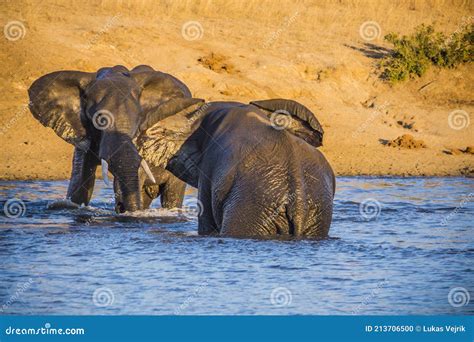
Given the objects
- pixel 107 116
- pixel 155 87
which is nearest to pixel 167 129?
pixel 107 116

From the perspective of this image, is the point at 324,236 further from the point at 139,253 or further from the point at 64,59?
the point at 64,59

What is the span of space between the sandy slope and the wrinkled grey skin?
378cm

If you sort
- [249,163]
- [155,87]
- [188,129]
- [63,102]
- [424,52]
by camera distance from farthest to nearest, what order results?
[424,52] < [63,102] < [155,87] < [188,129] < [249,163]

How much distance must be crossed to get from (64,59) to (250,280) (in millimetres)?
12330

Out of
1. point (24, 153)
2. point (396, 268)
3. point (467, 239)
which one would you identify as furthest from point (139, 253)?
point (24, 153)

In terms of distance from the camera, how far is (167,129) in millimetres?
10094

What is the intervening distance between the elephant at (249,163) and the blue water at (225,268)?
20cm

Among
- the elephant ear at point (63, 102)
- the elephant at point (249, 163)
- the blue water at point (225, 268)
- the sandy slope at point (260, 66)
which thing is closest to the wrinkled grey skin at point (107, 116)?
the elephant ear at point (63, 102)

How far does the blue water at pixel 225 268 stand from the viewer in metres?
7.95

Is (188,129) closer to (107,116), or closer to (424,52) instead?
(107,116)

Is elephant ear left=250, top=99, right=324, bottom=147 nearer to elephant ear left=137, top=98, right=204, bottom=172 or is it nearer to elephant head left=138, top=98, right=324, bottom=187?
elephant head left=138, top=98, right=324, bottom=187

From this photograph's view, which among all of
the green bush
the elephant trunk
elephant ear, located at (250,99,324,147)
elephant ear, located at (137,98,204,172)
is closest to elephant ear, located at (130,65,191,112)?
the elephant trunk

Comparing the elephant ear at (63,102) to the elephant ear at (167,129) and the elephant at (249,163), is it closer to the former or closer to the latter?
the elephant ear at (167,129)

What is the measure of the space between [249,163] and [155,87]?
3744 mm
